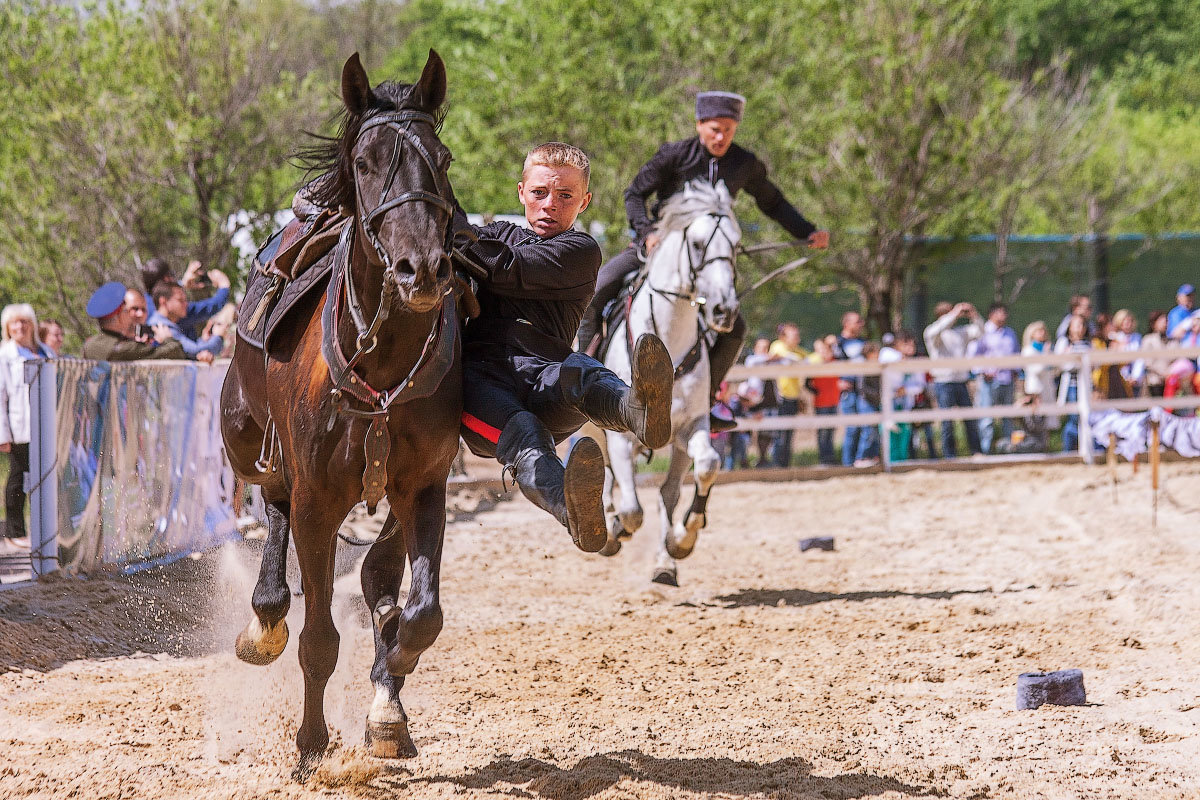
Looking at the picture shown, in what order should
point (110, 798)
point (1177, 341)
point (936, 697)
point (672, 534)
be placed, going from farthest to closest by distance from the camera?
1. point (1177, 341)
2. point (672, 534)
3. point (936, 697)
4. point (110, 798)

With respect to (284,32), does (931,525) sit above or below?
below

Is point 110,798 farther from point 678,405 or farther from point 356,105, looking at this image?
point 678,405

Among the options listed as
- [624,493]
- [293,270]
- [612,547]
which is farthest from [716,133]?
[293,270]

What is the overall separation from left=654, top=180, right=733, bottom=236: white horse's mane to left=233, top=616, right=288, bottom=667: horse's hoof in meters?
4.52

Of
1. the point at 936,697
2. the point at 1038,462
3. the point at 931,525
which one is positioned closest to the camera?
the point at 936,697

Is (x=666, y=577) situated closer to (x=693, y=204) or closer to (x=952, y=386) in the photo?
(x=693, y=204)

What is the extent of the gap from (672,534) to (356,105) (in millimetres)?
5125

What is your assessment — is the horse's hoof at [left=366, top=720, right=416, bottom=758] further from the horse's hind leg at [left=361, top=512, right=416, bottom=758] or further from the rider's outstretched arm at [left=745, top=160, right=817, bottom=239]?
the rider's outstretched arm at [left=745, top=160, right=817, bottom=239]

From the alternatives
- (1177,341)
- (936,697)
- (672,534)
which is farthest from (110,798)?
(1177,341)

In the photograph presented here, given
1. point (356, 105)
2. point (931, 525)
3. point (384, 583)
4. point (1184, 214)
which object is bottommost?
point (931, 525)

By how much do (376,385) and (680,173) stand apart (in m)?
5.27

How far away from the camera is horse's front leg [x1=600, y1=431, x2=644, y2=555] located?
807 cm

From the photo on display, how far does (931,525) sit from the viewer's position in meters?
11.5

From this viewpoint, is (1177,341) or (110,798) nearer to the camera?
(110,798)
